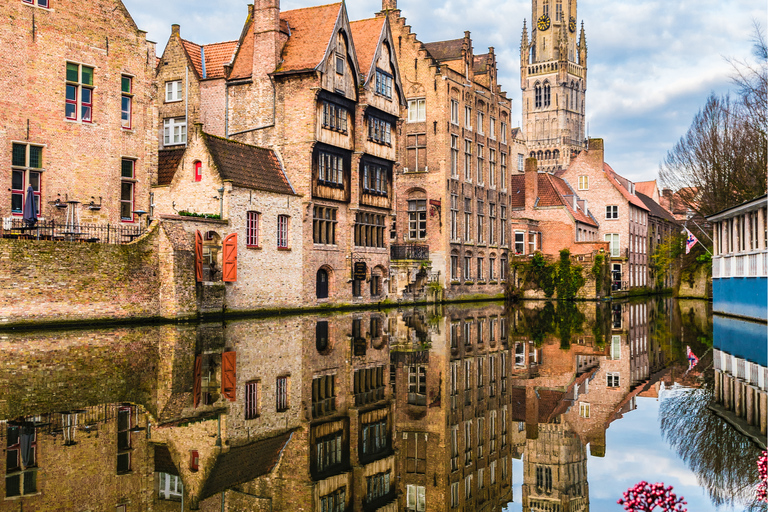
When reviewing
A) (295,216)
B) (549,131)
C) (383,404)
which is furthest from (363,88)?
(549,131)

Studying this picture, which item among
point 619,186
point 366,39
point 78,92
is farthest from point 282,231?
point 619,186

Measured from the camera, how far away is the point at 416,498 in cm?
729

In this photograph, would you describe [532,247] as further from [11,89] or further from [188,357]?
[188,357]

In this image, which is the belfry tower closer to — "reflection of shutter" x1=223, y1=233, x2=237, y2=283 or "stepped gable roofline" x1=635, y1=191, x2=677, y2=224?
"stepped gable roofline" x1=635, y1=191, x2=677, y2=224

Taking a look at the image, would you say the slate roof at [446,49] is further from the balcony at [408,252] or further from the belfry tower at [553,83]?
the belfry tower at [553,83]

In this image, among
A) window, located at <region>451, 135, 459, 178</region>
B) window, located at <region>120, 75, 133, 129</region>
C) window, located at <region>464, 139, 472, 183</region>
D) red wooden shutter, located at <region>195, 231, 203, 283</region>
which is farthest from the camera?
window, located at <region>464, 139, 472, 183</region>

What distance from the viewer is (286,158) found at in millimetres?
35531

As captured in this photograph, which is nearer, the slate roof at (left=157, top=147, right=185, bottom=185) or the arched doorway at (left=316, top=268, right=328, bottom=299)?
the slate roof at (left=157, top=147, right=185, bottom=185)

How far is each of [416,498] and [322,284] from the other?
2978cm

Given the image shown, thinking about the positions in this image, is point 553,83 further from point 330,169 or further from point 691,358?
point 691,358

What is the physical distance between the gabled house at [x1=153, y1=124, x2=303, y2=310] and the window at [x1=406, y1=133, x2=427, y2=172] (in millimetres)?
17088

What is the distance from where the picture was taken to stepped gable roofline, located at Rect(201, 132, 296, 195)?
100 ft

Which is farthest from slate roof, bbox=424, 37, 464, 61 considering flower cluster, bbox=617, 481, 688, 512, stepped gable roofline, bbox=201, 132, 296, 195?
flower cluster, bbox=617, 481, 688, 512

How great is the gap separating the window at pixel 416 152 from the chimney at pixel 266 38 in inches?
636
